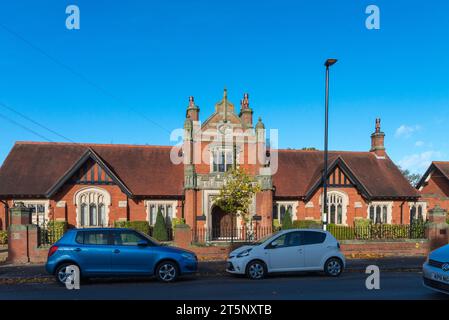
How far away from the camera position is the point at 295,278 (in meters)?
11.3

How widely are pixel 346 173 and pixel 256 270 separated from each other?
17.0m

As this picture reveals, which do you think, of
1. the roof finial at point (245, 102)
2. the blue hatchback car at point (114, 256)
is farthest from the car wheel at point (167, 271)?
the roof finial at point (245, 102)

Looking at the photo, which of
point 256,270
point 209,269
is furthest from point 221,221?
point 256,270

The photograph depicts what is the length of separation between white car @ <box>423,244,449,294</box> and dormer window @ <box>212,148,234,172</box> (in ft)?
54.9

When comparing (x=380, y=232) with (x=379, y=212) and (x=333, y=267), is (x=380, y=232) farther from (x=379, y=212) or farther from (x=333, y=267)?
(x=333, y=267)

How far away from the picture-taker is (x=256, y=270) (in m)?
11.1

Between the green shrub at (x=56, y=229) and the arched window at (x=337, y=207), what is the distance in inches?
710

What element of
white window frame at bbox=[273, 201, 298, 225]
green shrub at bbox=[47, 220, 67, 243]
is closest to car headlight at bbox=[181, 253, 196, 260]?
green shrub at bbox=[47, 220, 67, 243]

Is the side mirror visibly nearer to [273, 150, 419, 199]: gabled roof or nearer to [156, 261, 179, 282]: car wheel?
[156, 261, 179, 282]: car wheel

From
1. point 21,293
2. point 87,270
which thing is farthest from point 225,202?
point 21,293

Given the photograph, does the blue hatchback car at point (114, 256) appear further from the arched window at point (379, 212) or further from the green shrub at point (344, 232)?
the arched window at point (379, 212)
